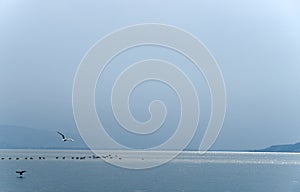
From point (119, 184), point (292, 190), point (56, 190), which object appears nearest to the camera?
point (56, 190)

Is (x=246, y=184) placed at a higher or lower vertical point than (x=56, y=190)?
lower

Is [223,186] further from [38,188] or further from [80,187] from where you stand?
[38,188]

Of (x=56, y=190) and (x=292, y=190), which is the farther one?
(x=292, y=190)

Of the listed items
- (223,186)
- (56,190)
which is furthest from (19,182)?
(223,186)

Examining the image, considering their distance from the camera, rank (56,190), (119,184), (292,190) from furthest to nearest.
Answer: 1. (119,184)
2. (292,190)
3. (56,190)

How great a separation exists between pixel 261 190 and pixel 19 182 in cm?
3152

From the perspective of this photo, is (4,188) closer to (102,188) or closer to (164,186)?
(102,188)

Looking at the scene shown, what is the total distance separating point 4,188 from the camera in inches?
2311

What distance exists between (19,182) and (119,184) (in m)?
13.5

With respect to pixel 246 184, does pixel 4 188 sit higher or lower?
higher

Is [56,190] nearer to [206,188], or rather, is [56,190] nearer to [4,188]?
[4,188]

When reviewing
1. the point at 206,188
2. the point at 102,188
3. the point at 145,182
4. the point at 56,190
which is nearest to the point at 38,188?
the point at 56,190

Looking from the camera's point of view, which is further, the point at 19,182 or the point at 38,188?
the point at 19,182

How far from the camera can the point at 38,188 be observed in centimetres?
5809
